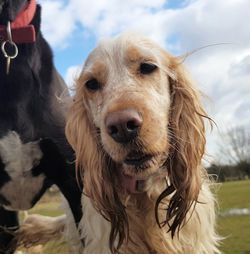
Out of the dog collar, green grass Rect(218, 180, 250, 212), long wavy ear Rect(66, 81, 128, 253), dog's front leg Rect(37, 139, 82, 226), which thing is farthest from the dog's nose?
green grass Rect(218, 180, 250, 212)

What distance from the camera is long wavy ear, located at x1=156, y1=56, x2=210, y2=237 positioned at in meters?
3.71

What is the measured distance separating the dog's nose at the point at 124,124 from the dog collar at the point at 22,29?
4.54 ft

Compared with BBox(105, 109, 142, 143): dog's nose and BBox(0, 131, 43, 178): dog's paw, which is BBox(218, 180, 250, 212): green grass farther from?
BBox(105, 109, 142, 143): dog's nose

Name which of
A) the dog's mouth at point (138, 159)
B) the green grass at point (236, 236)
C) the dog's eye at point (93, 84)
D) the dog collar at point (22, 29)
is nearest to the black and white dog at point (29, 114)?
the dog collar at point (22, 29)

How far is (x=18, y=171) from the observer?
4.46 m

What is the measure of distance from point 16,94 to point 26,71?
18 centimetres

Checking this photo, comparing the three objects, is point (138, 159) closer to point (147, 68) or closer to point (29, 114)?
point (147, 68)

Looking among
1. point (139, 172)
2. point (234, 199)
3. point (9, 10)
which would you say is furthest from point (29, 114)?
point (234, 199)

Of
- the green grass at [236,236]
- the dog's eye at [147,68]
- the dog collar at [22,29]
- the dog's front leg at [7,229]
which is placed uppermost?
the dog collar at [22,29]

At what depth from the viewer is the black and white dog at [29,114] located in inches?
170

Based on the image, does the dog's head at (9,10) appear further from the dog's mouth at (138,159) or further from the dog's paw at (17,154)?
the dog's mouth at (138,159)

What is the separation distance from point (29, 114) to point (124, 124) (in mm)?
1428

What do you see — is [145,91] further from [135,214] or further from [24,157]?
[24,157]

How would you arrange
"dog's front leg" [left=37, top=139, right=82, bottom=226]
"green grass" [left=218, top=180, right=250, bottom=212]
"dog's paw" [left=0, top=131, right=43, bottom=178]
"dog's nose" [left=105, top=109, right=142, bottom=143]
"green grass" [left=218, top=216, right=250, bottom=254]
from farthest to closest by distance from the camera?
1. "green grass" [left=218, top=180, right=250, bottom=212]
2. "green grass" [left=218, top=216, right=250, bottom=254]
3. "dog's front leg" [left=37, top=139, right=82, bottom=226]
4. "dog's paw" [left=0, top=131, right=43, bottom=178]
5. "dog's nose" [left=105, top=109, right=142, bottom=143]
